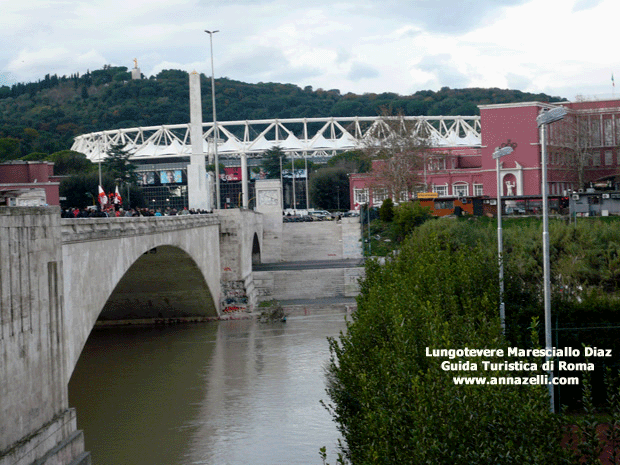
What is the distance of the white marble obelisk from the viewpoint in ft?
159

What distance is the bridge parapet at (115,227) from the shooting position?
14656mm

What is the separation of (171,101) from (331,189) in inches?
2479

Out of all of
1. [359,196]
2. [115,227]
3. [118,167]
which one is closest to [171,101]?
[118,167]

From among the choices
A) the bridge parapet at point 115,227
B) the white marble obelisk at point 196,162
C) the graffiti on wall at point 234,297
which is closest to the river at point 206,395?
the graffiti on wall at point 234,297

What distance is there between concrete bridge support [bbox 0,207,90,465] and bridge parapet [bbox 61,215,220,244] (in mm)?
1526

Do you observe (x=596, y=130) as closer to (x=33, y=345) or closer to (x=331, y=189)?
(x=331, y=189)

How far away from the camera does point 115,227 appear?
728 inches

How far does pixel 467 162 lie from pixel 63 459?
64.2 m

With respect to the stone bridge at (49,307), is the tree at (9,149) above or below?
above

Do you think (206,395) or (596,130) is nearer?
(206,395)

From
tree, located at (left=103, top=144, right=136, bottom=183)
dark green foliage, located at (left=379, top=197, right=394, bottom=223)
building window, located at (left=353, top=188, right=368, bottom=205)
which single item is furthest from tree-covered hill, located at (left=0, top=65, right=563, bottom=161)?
dark green foliage, located at (left=379, top=197, right=394, bottom=223)

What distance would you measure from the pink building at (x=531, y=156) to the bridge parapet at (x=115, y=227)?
3451 centimetres

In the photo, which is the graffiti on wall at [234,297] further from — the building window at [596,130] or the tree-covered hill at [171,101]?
the tree-covered hill at [171,101]

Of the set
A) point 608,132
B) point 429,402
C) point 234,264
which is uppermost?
point 608,132
